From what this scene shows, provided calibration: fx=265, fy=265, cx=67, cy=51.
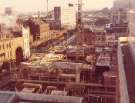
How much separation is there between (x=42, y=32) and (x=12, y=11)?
6113mm

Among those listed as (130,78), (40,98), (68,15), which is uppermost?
(68,15)

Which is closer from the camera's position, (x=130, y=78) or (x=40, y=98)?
(x=130, y=78)

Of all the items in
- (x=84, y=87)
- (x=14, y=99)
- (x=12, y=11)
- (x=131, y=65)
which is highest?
(x=12, y=11)

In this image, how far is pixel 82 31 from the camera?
21469 millimetres

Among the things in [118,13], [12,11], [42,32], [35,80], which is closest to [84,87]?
[35,80]

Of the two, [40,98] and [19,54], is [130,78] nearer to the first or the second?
[40,98]

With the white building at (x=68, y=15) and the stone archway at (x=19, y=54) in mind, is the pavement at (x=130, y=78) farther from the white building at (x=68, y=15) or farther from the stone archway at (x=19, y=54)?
the white building at (x=68, y=15)

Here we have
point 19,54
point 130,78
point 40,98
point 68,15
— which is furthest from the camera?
point 68,15

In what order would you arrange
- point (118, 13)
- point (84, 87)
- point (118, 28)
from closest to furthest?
point (84, 87) < point (118, 28) < point (118, 13)

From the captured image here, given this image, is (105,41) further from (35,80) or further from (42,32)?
(35,80)

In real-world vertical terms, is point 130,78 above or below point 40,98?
above

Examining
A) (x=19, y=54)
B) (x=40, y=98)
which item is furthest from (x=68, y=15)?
(x=40, y=98)

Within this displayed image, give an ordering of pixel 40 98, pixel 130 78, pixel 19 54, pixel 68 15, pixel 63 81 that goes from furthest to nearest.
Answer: pixel 68 15 → pixel 19 54 → pixel 63 81 → pixel 40 98 → pixel 130 78

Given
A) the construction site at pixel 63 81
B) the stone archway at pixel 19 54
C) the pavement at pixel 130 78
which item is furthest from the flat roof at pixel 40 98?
the stone archway at pixel 19 54
